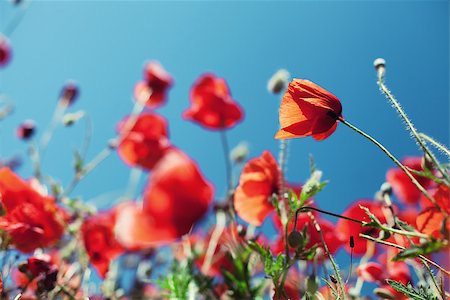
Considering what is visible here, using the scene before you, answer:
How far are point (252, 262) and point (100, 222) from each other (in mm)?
855

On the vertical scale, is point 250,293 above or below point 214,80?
below

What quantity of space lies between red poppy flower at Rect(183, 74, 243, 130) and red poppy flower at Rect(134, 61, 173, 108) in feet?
2.10

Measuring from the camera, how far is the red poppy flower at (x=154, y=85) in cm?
327

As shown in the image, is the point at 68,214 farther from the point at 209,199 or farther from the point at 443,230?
the point at 443,230

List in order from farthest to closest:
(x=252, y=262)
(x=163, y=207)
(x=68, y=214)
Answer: (x=68, y=214)
(x=252, y=262)
(x=163, y=207)

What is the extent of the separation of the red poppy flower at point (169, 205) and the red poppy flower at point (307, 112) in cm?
53

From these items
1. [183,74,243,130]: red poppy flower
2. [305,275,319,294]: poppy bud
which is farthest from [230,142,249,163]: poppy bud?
[305,275,319,294]: poppy bud

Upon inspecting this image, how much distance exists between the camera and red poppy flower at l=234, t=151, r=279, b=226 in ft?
5.25

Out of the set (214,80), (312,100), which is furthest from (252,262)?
(214,80)

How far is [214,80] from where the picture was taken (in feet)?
8.88

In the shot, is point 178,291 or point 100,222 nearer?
point 178,291

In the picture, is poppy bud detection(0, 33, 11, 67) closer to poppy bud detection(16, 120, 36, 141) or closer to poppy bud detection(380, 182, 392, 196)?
poppy bud detection(16, 120, 36, 141)

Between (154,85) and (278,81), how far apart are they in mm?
1475

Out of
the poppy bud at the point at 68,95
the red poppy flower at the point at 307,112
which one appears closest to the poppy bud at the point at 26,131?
the poppy bud at the point at 68,95
